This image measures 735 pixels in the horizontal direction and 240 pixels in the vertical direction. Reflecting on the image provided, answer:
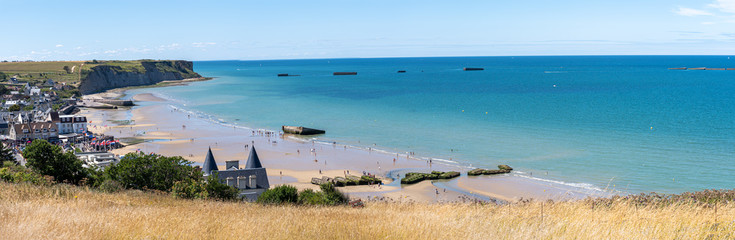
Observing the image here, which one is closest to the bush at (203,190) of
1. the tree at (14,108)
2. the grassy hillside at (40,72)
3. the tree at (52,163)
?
the tree at (52,163)

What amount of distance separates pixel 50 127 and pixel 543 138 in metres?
52.9

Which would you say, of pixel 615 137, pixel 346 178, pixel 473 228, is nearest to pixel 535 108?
pixel 615 137

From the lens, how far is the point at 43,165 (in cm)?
2639

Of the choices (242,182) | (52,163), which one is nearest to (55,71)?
(52,163)

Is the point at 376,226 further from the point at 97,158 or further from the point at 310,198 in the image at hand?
the point at 97,158

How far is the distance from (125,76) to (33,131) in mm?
107879

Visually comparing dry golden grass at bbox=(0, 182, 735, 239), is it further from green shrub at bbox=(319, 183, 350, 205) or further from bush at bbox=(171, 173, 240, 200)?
green shrub at bbox=(319, 183, 350, 205)

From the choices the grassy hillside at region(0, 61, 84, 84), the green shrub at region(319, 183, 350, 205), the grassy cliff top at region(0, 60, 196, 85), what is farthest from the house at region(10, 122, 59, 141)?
the grassy hillside at region(0, 61, 84, 84)

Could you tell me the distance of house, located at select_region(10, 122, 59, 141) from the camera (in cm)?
5556

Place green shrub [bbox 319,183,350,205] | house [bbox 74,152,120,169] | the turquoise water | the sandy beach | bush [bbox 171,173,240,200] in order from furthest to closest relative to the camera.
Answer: the turquoise water
house [bbox 74,152,120,169]
the sandy beach
green shrub [bbox 319,183,350,205]
bush [bbox 171,173,240,200]

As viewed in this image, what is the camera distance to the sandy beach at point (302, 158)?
3481 cm

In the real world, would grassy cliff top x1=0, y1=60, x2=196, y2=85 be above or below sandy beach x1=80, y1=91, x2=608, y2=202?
above

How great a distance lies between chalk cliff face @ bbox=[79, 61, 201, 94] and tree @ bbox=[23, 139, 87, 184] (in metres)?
110

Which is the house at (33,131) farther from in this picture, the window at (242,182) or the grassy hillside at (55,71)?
the grassy hillside at (55,71)
